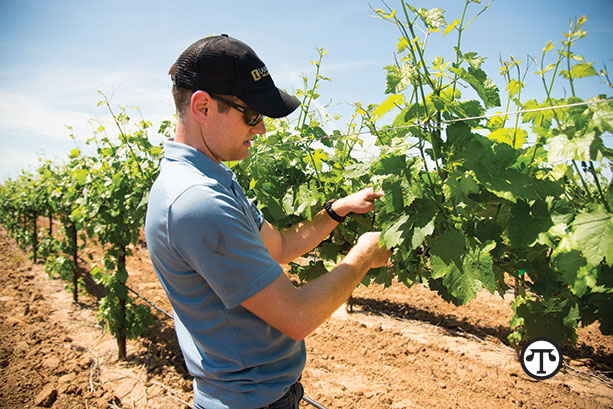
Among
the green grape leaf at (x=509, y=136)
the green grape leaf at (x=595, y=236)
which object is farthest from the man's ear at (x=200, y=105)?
the green grape leaf at (x=595, y=236)

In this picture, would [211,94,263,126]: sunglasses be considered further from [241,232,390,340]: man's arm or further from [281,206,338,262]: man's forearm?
[281,206,338,262]: man's forearm

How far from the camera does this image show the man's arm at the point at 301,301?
1220 mm

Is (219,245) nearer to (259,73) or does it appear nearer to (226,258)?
(226,258)

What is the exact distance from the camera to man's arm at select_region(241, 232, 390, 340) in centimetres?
122

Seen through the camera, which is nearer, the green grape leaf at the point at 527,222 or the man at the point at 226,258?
the man at the point at 226,258

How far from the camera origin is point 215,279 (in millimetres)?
1187

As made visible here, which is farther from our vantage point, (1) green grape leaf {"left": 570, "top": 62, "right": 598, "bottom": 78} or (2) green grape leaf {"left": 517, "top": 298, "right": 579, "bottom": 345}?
(2) green grape leaf {"left": 517, "top": 298, "right": 579, "bottom": 345}

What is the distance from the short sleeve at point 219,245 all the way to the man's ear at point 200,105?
1.09 ft

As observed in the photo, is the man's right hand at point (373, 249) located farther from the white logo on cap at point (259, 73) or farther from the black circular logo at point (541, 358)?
the white logo on cap at point (259, 73)

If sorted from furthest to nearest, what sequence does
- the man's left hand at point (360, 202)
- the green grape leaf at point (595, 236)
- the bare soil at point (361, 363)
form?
the bare soil at point (361, 363) → the man's left hand at point (360, 202) → the green grape leaf at point (595, 236)

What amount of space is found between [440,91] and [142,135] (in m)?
3.51

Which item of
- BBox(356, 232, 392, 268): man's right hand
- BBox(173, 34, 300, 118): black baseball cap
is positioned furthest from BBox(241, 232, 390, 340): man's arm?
BBox(173, 34, 300, 118): black baseball cap

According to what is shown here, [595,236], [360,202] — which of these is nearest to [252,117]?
[360,202]

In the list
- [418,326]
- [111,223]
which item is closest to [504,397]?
[418,326]
